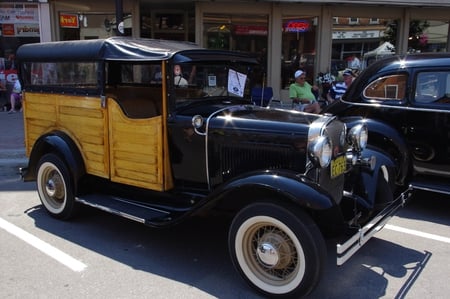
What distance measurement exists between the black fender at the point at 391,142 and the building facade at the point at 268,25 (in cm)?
690

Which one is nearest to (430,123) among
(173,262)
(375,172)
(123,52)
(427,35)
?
(375,172)

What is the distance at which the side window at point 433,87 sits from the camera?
5.24 metres

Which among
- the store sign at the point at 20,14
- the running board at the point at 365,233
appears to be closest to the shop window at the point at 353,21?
the store sign at the point at 20,14

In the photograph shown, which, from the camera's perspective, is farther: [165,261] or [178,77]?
[178,77]

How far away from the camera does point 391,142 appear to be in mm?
5324

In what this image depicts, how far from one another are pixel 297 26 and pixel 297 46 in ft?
1.83

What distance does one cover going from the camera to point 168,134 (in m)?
4.11

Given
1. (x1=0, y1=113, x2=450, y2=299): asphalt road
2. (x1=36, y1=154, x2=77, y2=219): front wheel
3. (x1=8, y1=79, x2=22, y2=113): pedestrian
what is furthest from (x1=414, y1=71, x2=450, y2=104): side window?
(x1=8, y1=79, x2=22, y2=113): pedestrian

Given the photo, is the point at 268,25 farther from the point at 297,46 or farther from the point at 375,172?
the point at 375,172

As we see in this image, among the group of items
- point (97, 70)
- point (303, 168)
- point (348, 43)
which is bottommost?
point (303, 168)

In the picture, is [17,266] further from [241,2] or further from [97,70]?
[241,2]

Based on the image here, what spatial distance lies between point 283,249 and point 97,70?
2.53 m

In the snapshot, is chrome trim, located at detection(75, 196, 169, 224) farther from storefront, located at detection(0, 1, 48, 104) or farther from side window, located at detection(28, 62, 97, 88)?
storefront, located at detection(0, 1, 48, 104)

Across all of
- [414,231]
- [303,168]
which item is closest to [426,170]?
[414,231]
